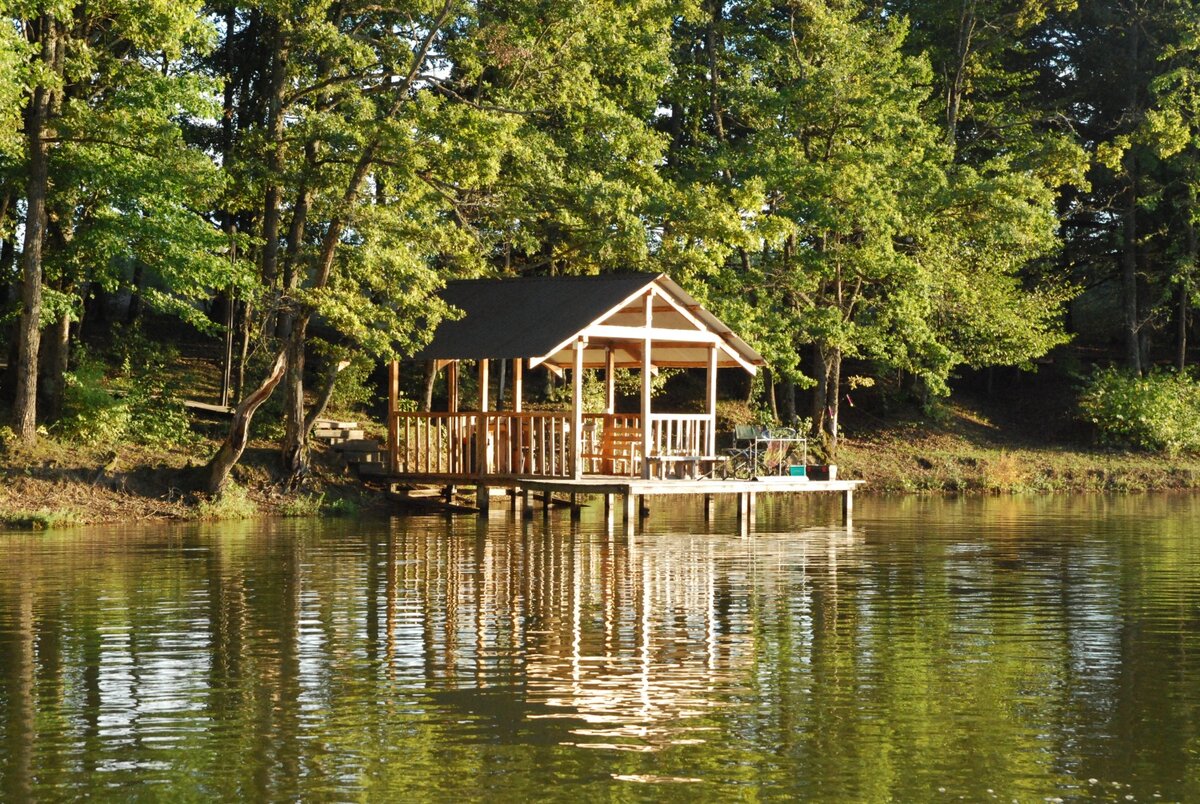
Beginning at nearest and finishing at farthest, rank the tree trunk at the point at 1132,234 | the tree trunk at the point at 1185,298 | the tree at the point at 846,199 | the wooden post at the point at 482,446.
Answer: the wooden post at the point at 482,446 < the tree at the point at 846,199 < the tree trunk at the point at 1185,298 < the tree trunk at the point at 1132,234

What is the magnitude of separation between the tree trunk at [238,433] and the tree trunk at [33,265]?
3.07m

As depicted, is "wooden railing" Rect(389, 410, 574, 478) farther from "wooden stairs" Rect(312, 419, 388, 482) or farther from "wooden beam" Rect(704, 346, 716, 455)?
"wooden beam" Rect(704, 346, 716, 455)

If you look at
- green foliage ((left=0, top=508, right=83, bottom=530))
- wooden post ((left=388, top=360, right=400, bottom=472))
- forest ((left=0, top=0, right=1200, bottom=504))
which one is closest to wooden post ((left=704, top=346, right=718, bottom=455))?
forest ((left=0, top=0, right=1200, bottom=504))

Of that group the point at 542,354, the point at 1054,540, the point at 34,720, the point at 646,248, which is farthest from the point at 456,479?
the point at 34,720

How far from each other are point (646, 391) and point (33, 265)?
1048 cm

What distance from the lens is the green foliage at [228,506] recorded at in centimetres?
2756

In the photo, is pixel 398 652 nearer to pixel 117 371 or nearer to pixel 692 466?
pixel 692 466

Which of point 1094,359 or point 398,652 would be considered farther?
point 1094,359

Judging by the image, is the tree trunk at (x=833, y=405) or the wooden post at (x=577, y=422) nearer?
the wooden post at (x=577, y=422)

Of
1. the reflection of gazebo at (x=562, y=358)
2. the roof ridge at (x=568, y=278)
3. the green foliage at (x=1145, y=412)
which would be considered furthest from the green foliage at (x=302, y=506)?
the green foliage at (x=1145, y=412)

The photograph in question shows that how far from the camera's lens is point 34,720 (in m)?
10.5

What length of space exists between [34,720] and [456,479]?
748 inches

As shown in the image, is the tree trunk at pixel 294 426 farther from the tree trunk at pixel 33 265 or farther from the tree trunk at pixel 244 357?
the tree trunk at pixel 33 265

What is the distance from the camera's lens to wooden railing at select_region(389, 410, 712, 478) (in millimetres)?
28250
